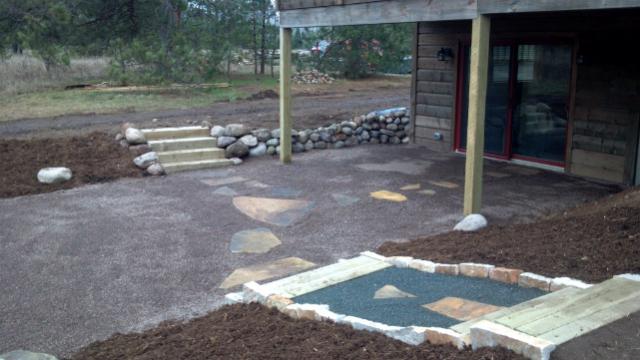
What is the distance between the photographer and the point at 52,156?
10156 millimetres

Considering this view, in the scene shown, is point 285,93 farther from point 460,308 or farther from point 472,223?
point 460,308

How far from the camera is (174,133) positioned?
1128 cm

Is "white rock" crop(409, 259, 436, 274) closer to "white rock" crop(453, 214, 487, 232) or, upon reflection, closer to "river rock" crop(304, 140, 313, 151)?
"white rock" crop(453, 214, 487, 232)

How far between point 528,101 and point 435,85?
220 centimetres

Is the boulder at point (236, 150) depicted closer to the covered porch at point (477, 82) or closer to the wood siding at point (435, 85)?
the covered porch at point (477, 82)

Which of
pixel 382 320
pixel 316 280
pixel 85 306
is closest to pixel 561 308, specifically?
pixel 382 320

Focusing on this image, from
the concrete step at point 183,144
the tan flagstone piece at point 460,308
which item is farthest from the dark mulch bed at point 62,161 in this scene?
the tan flagstone piece at point 460,308

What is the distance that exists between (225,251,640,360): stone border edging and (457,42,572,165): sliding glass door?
5290 mm

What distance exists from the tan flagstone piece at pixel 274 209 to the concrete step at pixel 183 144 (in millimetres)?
2618

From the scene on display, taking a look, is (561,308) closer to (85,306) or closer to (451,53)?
(85,306)

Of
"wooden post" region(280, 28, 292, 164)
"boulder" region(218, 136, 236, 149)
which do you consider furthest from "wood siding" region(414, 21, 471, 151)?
"boulder" region(218, 136, 236, 149)

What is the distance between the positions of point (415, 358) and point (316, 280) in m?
1.99

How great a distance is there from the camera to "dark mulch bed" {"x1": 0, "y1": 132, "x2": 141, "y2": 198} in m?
9.40

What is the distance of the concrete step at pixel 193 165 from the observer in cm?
1049
